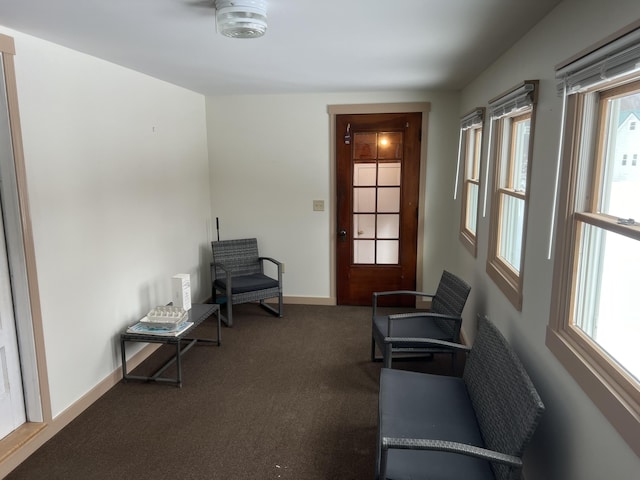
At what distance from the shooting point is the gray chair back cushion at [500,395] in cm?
158

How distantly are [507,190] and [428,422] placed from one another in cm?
156

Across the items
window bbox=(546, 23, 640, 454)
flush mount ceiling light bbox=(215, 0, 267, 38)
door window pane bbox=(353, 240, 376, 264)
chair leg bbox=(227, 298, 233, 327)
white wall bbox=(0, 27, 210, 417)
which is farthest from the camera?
door window pane bbox=(353, 240, 376, 264)

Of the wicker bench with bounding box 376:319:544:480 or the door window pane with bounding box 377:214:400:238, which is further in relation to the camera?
the door window pane with bounding box 377:214:400:238

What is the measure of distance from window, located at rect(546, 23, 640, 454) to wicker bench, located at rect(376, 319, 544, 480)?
24 centimetres

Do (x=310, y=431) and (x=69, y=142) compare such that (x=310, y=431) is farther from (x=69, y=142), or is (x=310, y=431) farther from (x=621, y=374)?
(x=69, y=142)

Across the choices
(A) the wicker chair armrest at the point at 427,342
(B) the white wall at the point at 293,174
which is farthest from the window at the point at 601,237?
(B) the white wall at the point at 293,174

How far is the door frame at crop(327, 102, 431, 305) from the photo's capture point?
4465 millimetres

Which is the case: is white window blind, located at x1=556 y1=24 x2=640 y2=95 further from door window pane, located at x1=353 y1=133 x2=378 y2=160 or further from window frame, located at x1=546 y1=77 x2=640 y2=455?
door window pane, located at x1=353 y1=133 x2=378 y2=160

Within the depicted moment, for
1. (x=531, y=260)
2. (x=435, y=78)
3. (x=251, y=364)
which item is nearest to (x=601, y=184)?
(x=531, y=260)

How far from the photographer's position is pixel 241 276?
465 cm

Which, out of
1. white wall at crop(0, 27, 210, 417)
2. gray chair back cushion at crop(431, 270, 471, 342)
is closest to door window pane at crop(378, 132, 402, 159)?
gray chair back cushion at crop(431, 270, 471, 342)

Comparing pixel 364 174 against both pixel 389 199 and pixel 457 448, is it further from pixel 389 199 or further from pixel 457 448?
pixel 457 448

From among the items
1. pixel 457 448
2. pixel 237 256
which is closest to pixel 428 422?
pixel 457 448

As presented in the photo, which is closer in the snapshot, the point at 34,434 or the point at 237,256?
the point at 34,434
